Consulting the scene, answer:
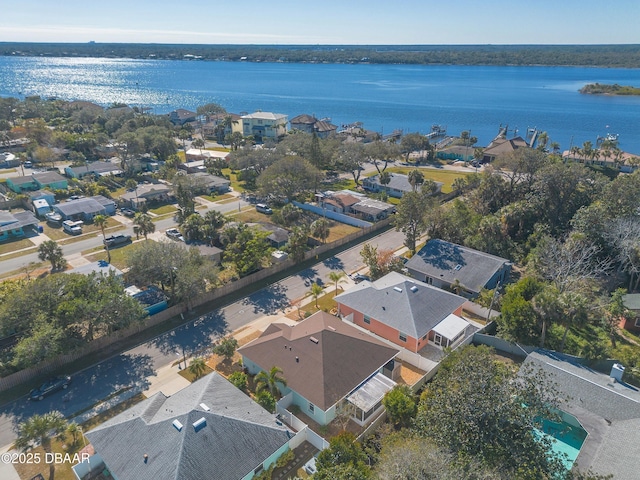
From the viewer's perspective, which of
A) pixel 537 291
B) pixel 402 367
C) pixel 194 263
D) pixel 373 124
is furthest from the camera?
pixel 373 124

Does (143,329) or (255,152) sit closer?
(143,329)

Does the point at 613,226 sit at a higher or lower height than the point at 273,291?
higher

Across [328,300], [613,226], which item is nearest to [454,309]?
[328,300]

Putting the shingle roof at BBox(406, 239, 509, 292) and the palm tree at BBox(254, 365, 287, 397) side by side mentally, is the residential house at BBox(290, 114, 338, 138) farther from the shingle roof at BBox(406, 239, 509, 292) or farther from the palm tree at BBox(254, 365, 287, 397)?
the palm tree at BBox(254, 365, 287, 397)

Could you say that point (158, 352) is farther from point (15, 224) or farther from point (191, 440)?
point (15, 224)

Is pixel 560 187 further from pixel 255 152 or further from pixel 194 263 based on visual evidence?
pixel 255 152

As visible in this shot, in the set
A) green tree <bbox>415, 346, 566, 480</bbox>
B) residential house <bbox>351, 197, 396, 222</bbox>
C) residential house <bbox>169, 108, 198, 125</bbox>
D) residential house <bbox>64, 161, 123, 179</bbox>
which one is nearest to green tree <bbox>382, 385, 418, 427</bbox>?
green tree <bbox>415, 346, 566, 480</bbox>

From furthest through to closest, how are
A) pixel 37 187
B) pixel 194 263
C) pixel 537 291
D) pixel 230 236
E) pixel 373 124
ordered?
pixel 373 124 < pixel 37 187 < pixel 230 236 < pixel 194 263 < pixel 537 291
